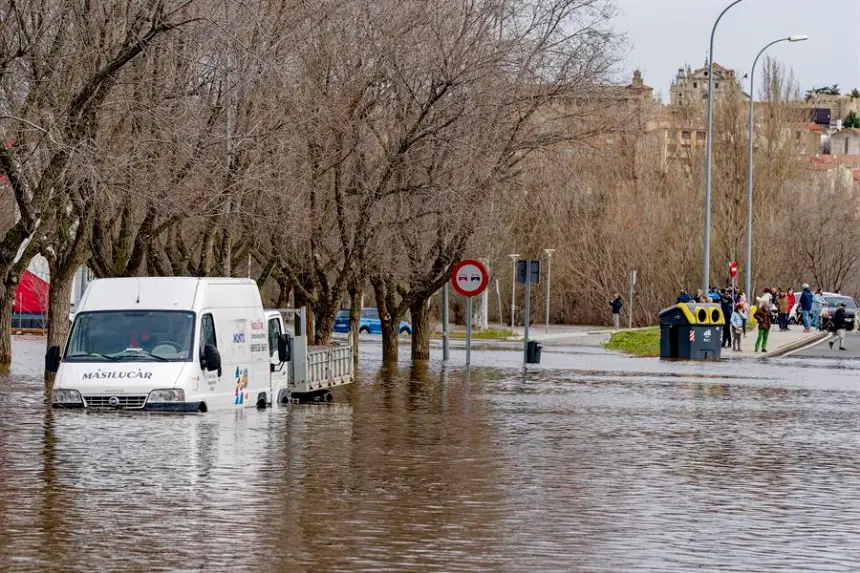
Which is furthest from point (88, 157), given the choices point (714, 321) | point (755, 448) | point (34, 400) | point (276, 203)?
point (714, 321)

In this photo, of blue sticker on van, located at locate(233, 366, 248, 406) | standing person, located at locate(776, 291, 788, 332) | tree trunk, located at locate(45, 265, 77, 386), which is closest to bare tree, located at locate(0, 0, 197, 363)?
blue sticker on van, located at locate(233, 366, 248, 406)

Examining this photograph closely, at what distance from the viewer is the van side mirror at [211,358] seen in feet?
70.8

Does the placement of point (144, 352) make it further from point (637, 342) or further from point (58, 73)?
point (637, 342)

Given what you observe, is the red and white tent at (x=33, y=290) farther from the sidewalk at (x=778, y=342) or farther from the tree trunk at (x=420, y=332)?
the sidewalk at (x=778, y=342)

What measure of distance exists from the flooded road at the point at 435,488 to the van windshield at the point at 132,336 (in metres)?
0.83

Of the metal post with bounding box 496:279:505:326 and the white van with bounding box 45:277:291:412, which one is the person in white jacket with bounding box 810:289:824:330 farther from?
the white van with bounding box 45:277:291:412

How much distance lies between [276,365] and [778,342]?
3756 cm

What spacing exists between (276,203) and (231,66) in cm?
506

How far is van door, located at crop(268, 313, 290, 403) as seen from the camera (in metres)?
24.8

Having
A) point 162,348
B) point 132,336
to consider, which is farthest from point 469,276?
point 162,348

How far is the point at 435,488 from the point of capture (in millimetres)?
14961

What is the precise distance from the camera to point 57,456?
56.2 ft

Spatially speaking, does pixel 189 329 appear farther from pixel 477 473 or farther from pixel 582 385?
pixel 582 385

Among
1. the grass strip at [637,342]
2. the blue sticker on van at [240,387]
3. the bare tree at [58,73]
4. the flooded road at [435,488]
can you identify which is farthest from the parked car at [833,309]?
the blue sticker on van at [240,387]
